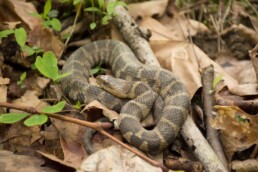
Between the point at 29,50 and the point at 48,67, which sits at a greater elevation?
the point at 48,67

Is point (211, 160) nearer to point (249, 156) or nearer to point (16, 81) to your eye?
point (249, 156)

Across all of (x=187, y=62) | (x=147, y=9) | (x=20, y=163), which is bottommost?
(x=20, y=163)

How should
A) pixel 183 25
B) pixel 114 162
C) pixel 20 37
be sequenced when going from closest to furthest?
pixel 114 162, pixel 20 37, pixel 183 25

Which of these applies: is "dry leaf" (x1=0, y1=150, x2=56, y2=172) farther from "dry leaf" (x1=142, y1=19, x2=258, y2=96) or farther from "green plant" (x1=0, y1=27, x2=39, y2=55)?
"dry leaf" (x1=142, y1=19, x2=258, y2=96)

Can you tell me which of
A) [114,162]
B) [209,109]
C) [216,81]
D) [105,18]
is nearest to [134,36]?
[105,18]

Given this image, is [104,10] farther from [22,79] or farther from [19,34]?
[22,79]

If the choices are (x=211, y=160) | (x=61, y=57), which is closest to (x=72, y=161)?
(x=211, y=160)

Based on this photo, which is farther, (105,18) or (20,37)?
(105,18)

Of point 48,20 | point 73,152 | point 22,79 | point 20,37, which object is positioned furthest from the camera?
point 48,20
